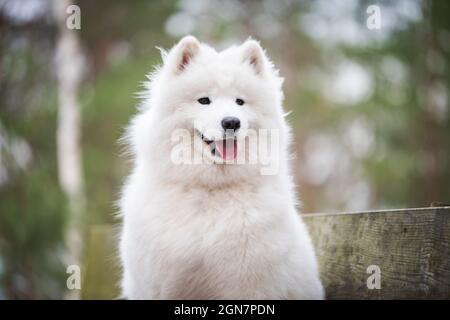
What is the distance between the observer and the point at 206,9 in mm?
12148

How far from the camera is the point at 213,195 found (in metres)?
3.18

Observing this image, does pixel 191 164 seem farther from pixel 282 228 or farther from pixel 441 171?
pixel 441 171

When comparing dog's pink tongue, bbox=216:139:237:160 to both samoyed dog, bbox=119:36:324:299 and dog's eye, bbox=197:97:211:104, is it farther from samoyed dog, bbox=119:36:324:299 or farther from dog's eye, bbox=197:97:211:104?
dog's eye, bbox=197:97:211:104

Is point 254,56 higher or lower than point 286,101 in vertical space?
lower

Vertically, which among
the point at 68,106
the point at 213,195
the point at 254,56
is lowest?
the point at 213,195

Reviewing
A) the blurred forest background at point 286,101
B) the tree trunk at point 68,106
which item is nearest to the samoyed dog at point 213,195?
the blurred forest background at point 286,101

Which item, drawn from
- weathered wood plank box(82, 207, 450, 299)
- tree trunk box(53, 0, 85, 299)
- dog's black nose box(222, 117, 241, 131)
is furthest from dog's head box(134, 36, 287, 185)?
tree trunk box(53, 0, 85, 299)

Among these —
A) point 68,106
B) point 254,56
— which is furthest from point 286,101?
point 254,56

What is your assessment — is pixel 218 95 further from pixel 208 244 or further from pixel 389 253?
pixel 389 253

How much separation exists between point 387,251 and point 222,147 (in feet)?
3.71

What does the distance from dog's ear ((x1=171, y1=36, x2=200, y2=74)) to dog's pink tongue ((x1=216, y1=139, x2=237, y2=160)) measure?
0.56m
